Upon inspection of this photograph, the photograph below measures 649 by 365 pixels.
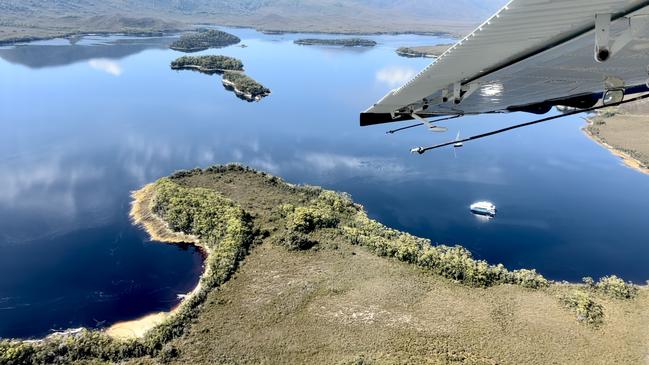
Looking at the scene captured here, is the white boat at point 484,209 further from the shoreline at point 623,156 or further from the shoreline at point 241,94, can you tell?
the shoreline at point 241,94

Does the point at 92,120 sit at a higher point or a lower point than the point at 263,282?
higher

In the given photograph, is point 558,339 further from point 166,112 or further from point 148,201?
point 166,112

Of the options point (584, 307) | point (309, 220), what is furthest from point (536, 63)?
point (309, 220)

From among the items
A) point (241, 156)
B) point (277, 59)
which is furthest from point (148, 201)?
point (277, 59)

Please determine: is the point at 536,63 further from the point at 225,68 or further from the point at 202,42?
the point at 202,42

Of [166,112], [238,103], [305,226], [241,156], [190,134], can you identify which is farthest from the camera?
[238,103]

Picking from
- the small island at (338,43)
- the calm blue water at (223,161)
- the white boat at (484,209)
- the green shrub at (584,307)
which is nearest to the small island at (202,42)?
the small island at (338,43)

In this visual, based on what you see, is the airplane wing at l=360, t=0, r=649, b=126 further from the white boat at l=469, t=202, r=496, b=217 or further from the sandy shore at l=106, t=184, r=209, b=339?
the white boat at l=469, t=202, r=496, b=217
